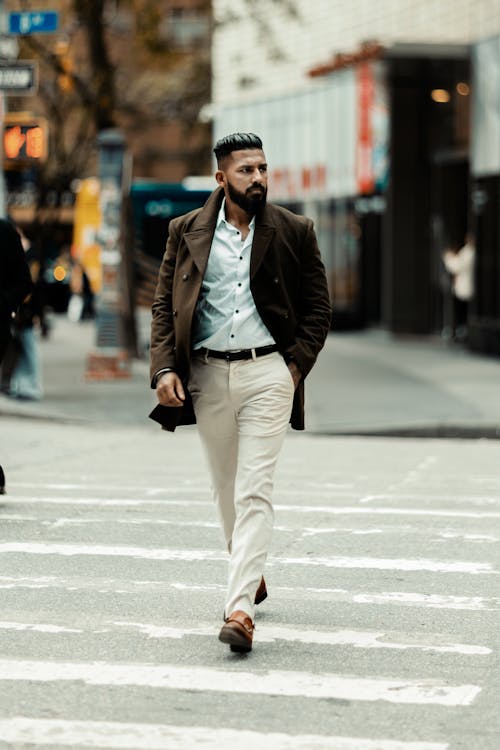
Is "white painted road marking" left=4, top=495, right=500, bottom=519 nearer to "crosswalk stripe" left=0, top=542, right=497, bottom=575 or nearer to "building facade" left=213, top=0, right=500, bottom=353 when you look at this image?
"crosswalk stripe" left=0, top=542, right=497, bottom=575

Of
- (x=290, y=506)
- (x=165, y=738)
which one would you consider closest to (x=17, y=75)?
(x=290, y=506)

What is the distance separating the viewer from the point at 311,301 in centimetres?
642

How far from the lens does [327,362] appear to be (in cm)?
2277

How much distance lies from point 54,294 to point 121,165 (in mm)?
23872

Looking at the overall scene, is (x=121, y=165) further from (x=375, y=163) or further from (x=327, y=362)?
(x=375, y=163)

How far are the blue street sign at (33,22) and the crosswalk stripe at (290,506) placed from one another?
852 cm

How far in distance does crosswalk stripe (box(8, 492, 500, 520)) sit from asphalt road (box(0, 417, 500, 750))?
0.02m

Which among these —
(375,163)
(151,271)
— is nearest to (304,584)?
(151,271)

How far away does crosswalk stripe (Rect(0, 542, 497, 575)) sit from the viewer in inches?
317

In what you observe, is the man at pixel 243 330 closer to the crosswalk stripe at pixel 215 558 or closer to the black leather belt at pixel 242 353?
the black leather belt at pixel 242 353

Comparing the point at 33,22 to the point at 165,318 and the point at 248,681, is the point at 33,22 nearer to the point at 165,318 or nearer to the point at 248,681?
the point at 165,318

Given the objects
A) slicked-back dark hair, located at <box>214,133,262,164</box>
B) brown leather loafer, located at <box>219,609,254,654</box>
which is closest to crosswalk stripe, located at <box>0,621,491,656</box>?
brown leather loafer, located at <box>219,609,254,654</box>

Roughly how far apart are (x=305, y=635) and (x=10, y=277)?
445 centimetres

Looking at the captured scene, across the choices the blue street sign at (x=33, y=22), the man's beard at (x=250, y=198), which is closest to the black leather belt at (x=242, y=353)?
the man's beard at (x=250, y=198)
